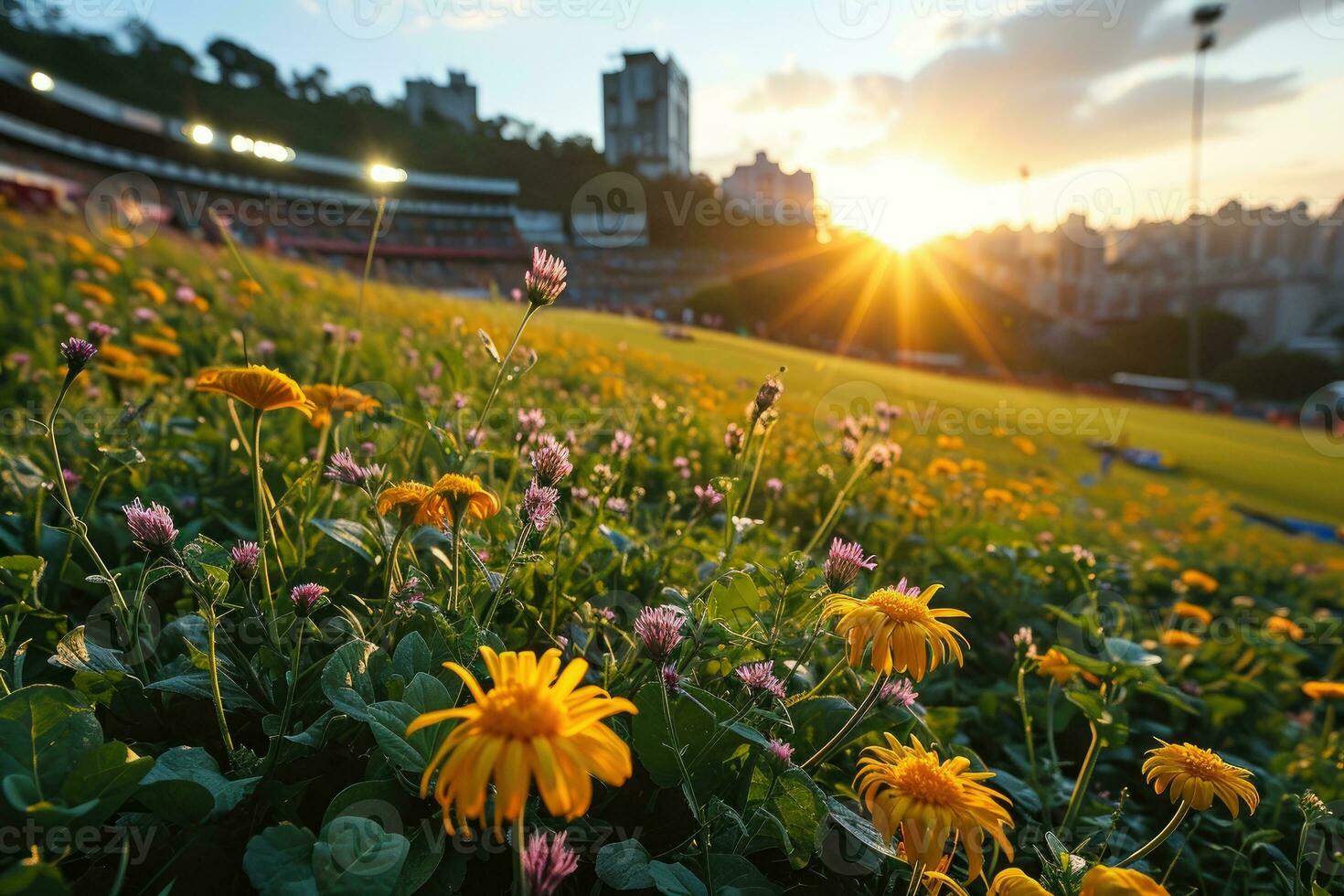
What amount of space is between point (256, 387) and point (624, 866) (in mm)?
685

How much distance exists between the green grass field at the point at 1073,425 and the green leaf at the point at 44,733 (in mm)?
5704

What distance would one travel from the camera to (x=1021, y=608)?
2.30 metres

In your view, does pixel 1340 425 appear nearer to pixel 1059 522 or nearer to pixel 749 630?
pixel 1059 522

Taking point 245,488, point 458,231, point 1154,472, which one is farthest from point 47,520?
point 458,231

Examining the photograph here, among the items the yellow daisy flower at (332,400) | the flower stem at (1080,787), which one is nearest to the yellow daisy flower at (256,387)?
the yellow daisy flower at (332,400)

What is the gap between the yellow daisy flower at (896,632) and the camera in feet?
2.76

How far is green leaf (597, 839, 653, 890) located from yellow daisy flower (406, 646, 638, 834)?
26 cm

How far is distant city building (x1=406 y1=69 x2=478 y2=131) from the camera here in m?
75.8

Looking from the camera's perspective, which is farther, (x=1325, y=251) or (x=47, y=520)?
(x=1325, y=251)

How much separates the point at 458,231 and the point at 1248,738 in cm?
4928

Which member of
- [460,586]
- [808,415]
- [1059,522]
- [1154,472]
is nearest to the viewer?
[460,586]

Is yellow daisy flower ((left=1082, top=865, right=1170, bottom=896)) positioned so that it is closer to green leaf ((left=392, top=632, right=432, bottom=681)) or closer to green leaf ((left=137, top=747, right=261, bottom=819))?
green leaf ((left=392, top=632, right=432, bottom=681))

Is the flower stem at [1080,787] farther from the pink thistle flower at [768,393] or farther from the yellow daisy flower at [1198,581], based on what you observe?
the yellow daisy flower at [1198,581]

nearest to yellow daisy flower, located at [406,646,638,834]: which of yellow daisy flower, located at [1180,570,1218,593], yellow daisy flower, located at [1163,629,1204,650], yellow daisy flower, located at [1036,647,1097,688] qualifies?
A: yellow daisy flower, located at [1036,647,1097,688]
